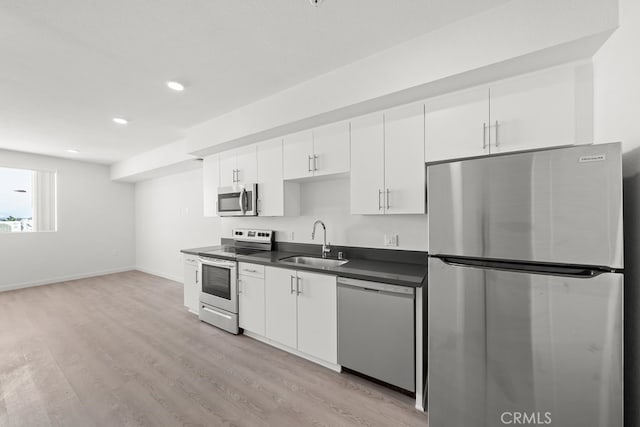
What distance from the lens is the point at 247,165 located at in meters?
3.31

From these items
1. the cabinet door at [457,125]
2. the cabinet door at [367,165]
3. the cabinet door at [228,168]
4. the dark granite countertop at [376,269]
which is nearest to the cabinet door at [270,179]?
the cabinet door at [228,168]

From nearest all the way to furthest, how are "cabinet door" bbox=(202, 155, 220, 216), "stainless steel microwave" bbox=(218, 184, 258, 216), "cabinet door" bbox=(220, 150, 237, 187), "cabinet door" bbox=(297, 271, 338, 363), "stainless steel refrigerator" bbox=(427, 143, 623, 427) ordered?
"stainless steel refrigerator" bbox=(427, 143, 623, 427) → "cabinet door" bbox=(297, 271, 338, 363) → "stainless steel microwave" bbox=(218, 184, 258, 216) → "cabinet door" bbox=(220, 150, 237, 187) → "cabinet door" bbox=(202, 155, 220, 216)

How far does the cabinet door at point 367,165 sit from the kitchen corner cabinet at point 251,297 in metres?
1.29

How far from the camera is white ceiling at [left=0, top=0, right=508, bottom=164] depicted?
1616mm

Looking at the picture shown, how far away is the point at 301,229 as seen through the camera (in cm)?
322

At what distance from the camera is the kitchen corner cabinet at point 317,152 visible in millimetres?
2486

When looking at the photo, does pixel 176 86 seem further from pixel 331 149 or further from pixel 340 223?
pixel 340 223

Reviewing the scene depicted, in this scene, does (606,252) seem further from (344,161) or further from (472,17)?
(344,161)

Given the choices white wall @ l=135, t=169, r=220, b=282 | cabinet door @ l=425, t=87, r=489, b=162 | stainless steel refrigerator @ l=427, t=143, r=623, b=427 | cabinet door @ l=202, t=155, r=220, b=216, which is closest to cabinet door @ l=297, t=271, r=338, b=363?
stainless steel refrigerator @ l=427, t=143, r=623, b=427

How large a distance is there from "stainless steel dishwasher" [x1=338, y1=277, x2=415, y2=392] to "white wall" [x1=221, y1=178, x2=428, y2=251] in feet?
2.23

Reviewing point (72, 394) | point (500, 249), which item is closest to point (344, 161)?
point (500, 249)

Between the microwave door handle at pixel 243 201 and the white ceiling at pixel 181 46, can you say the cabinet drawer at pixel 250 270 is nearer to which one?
the microwave door handle at pixel 243 201

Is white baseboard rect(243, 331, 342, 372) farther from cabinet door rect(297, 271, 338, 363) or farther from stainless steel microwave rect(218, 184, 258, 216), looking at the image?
stainless steel microwave rect(218, 184, 258, 216)

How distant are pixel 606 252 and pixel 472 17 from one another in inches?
62.9
